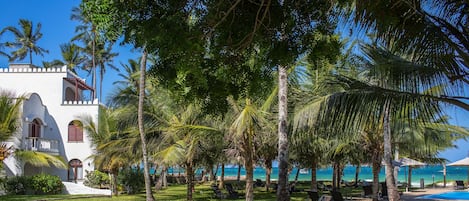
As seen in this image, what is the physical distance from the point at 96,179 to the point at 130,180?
2804mm

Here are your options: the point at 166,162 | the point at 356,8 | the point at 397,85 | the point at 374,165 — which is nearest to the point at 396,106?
the point at 397,85

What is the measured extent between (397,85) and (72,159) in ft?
96.2

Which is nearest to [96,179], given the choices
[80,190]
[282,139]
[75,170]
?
[80,190]

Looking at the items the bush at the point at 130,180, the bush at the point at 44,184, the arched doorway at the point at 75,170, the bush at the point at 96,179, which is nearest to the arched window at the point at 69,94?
the arched doorway at the point at 75,170

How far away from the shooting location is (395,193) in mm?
15438

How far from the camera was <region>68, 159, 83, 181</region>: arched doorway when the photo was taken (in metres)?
32.6

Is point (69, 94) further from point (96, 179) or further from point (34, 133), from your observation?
point (96, 179)

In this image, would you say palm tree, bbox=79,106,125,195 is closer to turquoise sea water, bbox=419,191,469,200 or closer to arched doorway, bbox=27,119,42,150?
arched doorway, bbox=27,119,42,150

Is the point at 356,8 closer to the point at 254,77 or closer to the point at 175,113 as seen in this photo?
the point at 254,77

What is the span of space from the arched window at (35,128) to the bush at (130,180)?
5999mm

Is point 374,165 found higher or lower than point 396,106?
lower

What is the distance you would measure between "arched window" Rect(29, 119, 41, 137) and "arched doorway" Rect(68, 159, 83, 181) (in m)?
2.94

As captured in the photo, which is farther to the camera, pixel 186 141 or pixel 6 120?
pixel 6 120

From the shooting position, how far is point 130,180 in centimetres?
2953
